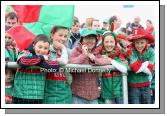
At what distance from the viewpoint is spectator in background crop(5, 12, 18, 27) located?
512cm

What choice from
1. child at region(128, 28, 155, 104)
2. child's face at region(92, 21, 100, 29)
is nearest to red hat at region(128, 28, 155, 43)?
child at region(128, 28, 155, 104)

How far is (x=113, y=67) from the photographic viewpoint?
506 cm

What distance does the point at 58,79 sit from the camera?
495 centimetres

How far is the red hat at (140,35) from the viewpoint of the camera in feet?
16.8

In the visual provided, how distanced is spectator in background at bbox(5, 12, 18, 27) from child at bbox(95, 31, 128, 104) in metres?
0.97

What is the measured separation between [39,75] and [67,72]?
0.30m

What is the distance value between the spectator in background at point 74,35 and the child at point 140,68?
0.59 meters

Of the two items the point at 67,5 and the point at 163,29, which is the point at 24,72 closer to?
the point at 67,5

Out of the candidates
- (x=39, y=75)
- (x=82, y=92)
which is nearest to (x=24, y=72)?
(x=39, y=75)

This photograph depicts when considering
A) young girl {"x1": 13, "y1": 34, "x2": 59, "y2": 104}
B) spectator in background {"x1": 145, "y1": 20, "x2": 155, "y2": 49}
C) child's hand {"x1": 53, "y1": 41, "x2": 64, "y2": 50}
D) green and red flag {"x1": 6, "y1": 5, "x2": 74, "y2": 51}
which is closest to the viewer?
young girl {"x1": 13, "y1": 34, "x2": 59, "y2": 104}

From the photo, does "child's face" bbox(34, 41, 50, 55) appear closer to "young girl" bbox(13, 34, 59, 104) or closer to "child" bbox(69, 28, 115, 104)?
"young girl" bbox(13, 34, 59, 104)

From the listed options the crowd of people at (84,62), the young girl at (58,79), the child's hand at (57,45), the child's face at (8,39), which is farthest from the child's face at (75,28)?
the child's face at (8,39)

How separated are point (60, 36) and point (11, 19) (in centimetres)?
58

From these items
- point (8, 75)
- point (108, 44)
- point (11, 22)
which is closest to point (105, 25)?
point (108, 44)
